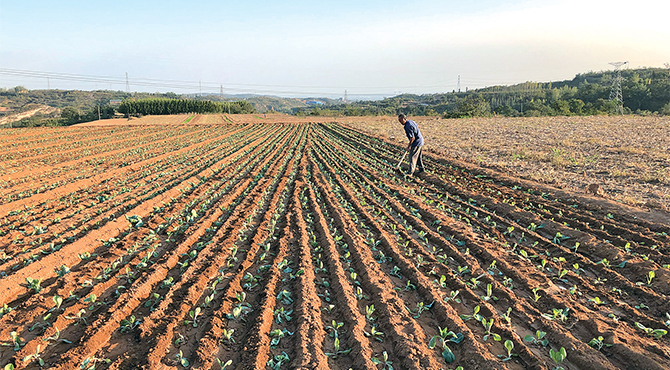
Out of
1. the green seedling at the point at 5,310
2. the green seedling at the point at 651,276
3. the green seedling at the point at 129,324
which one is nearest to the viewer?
the green seedling at the point at 129,324

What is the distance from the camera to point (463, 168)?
449 inches

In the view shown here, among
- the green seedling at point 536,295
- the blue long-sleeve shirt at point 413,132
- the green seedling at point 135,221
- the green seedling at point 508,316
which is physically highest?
the blue long-sleeve shirt at point 413,132

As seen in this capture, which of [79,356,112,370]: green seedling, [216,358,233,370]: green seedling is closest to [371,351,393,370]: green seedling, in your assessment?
[216,358,233,370]: green seedling

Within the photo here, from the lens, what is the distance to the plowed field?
311 cm

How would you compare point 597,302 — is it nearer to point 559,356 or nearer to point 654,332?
point 654,332

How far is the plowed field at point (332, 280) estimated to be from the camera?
10.2 ft

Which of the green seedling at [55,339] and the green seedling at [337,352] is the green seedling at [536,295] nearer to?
the green seedling at [337,352]

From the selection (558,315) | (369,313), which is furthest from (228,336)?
(558,315)

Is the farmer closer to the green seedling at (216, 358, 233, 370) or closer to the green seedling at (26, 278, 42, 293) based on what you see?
the green seedling at (216, 358, 233, 370)

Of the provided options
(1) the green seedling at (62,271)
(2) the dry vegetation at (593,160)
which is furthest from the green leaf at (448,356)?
(2) the dry vegetation at (593,160)

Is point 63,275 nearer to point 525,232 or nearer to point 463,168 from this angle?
point 525,232

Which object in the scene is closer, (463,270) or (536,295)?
(536,295)

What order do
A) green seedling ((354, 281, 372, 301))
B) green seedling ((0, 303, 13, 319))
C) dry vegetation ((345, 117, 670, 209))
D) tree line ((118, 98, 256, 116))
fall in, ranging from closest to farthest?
green seedling ((0, 303, 13, 319)) → green seedling ((354, 281, 372, 301)) → dry vegetation ((345, 117, 670, 209)) → tree line ((118, 98, 256, 116))

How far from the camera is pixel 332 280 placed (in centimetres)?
444
